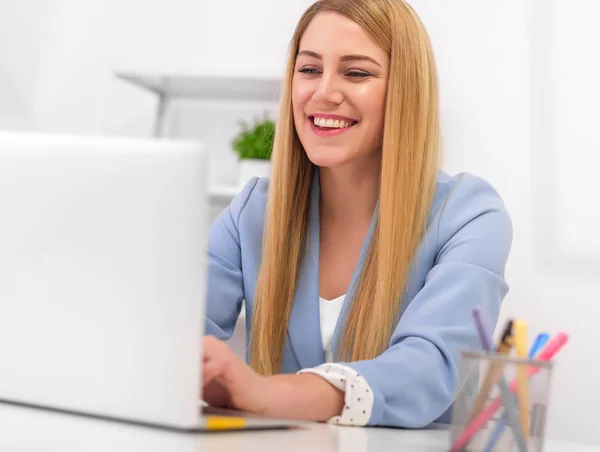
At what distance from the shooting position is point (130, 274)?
2.31 feet

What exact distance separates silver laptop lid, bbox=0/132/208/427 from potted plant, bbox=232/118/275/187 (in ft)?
5.64

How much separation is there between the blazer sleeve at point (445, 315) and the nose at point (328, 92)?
0.93 feet

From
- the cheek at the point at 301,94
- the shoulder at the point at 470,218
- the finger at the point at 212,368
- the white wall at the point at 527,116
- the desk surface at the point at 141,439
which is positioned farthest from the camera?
the white wall at the point at 527,116

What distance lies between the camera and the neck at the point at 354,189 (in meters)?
1.61

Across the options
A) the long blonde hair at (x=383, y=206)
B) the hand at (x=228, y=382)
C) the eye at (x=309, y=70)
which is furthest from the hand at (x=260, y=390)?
the eye at (x=309, y=70)

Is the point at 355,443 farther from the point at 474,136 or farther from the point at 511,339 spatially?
the point at 474,136

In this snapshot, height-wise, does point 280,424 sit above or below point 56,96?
below

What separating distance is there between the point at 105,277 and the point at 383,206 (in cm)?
80

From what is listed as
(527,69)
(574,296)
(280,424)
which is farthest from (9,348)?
(527,69)

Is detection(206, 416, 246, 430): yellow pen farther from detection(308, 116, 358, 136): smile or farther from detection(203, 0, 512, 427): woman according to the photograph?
detection(308, 116, 358, 136): smile

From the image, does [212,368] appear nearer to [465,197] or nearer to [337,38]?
[465,197]

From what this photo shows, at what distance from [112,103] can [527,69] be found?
4.83ft

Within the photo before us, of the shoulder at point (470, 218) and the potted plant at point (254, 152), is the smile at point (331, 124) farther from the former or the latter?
the potted plant at point (254, 152)

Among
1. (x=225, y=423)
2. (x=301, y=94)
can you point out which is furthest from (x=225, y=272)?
(x=225, y=423)
